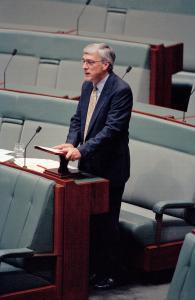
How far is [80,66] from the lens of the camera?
1.87 m

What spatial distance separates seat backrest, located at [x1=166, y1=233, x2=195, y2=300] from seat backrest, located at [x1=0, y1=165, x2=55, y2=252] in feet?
0.99

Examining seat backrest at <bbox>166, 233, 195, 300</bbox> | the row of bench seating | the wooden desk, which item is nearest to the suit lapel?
the wooden desk

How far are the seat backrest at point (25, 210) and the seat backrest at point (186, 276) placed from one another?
0.99 feet

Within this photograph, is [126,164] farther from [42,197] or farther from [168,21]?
[168,21]

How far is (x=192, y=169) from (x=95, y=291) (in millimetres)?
281

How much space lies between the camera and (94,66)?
134 centimetres

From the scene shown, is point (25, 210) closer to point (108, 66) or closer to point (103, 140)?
point (103, 140)

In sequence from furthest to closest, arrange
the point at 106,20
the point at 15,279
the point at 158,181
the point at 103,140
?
1. the point at 106,20
2. the point at 158,181
3. the point at 103,140
4. the point at 15,279

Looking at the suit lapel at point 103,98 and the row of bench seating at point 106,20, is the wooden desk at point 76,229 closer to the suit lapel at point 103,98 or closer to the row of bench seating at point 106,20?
the suit lapel at point 103,98

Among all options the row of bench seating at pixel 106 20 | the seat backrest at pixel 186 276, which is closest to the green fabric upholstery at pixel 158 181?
the seat backrest at pixel 186 276

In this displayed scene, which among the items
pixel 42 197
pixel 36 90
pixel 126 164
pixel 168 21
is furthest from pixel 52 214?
pixel 168 21

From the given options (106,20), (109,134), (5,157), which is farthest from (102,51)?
(106,20)

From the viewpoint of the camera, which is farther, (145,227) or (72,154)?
(145,227)

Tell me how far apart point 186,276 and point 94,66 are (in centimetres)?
48
